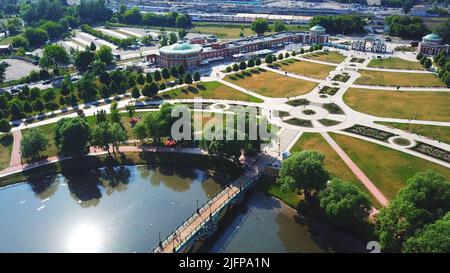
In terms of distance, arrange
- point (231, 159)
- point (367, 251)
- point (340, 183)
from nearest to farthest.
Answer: point (367, 251) → point (340, 183) → point (231, 159)

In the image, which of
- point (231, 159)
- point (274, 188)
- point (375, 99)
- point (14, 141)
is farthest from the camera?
point (375, 99)

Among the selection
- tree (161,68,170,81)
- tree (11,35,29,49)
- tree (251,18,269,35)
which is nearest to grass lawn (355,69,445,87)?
tree (161,68,170,81)

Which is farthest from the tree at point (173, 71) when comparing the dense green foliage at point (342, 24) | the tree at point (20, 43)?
the dense green foliage at point (342, 24)

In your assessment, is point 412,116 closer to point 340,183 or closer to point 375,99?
point 375,99

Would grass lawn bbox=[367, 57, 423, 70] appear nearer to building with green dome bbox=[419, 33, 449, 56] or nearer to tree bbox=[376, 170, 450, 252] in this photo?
building with green dome bbox=[419, 33, 449, 56]

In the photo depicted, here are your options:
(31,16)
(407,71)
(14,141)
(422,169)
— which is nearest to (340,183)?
(422,169)

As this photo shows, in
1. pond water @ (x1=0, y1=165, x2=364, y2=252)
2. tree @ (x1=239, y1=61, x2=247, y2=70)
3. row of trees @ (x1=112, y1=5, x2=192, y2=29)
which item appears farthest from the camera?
row of trees @ (x1=112, y1=5, x2=192, y2=29)

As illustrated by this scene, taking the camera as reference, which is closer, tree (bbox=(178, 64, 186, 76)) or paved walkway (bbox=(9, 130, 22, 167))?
paved walkway (bbox=(9, 130, 22, 167))
